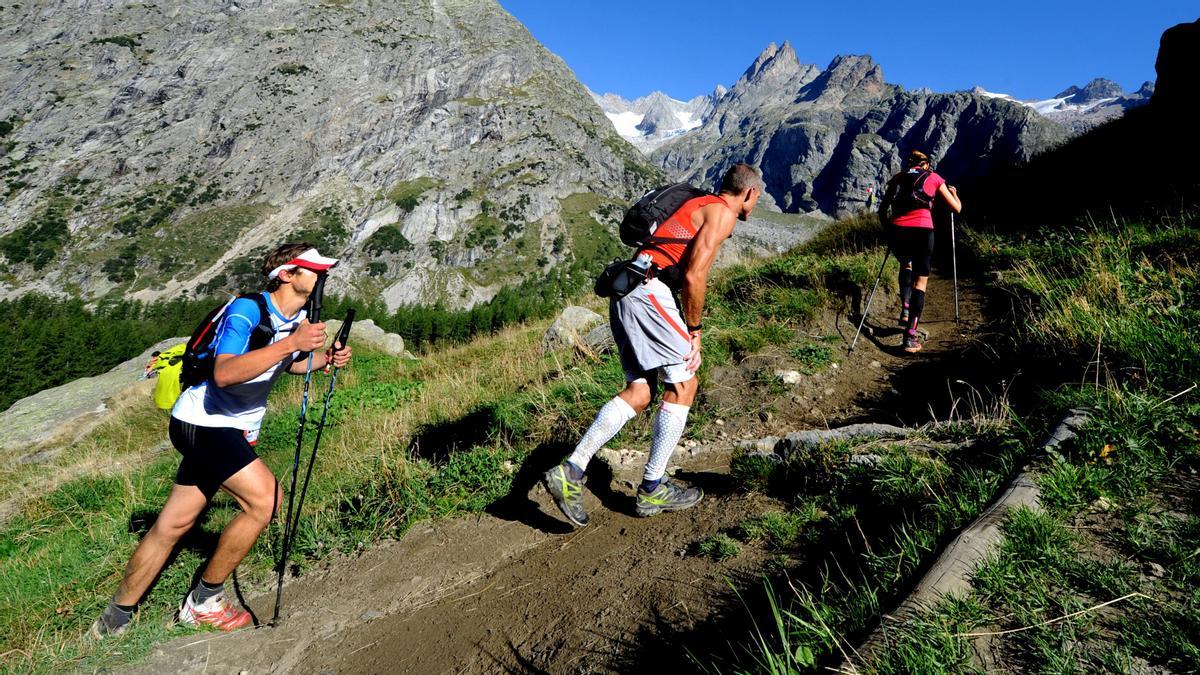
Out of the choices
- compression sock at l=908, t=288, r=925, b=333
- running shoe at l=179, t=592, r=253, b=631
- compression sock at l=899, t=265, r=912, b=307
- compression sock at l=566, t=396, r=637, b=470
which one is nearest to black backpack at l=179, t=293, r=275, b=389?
running shoe at l=179, t=592, r=253, b=631

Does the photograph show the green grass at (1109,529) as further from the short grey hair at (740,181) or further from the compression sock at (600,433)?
the short grey hair at (740,181)

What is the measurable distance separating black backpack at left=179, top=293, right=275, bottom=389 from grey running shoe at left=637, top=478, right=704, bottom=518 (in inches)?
123

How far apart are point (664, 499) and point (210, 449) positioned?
135 inches

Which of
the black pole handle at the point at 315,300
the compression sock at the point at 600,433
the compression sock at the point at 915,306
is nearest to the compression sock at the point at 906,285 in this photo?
the compression sock at the point at 915,306

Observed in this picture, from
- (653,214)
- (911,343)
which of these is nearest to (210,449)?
(653,214)

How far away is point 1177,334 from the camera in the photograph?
4102 mm

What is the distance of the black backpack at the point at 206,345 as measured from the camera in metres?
3.96

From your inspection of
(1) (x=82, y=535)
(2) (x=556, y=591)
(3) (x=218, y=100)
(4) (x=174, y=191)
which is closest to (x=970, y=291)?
(2) (x=556, y=591)

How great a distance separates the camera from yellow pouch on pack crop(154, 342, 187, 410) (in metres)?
4.25

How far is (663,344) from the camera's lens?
4320 mm

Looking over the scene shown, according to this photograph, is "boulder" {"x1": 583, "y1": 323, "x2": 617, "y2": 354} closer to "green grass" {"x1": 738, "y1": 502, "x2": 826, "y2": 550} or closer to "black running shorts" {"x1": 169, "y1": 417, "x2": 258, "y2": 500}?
"green grass" {"x1": 738, "y1": 502, "x2": 826, "y2": 550}

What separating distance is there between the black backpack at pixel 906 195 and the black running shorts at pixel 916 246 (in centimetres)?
30

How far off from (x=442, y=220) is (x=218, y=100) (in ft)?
322

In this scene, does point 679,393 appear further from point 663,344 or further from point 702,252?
point 702,252
